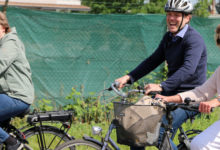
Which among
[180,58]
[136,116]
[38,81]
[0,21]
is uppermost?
[0,21]

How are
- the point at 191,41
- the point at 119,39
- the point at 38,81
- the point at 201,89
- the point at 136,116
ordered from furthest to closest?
the point at 119,39
the point at 38,81
the point at 191,41
the point at 201,89
the point at 136,116

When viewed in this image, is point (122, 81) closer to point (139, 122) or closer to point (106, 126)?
point (139, 122)

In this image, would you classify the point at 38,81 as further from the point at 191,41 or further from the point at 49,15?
the point at 191,41

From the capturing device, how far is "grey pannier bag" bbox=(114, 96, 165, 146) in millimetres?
3221

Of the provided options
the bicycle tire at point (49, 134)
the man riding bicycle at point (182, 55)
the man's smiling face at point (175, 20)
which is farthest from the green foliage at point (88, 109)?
the man's smiling face at point (175, 20)

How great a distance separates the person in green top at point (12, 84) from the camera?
13.3ft

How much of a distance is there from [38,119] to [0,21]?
1.13m

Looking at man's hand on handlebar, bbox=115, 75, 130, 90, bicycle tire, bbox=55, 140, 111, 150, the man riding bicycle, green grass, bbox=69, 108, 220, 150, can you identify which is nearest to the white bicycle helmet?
the man riding bicycle

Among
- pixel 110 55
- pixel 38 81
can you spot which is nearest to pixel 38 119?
pixel 38 81

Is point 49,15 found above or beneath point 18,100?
above

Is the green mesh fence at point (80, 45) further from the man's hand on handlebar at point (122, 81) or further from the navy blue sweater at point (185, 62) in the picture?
the man's hand on handlebar at point (122, 81)

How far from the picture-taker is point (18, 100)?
13.5 ft

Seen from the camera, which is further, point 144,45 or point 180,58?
point 144,45

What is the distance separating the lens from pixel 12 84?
407 cm
